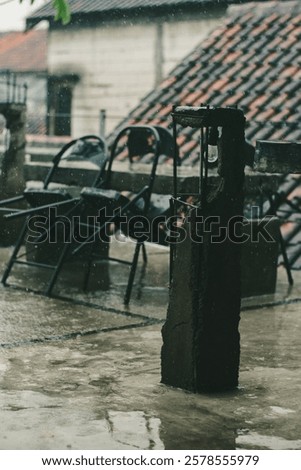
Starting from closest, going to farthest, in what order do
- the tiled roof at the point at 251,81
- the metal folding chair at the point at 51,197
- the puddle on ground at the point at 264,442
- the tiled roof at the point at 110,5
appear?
1. the puddle on ground at the point at 264,442
2. the metal folding chair at the point at 51,197
3. the tiled roof at the point at 251,81
4. the tiled roof at the point at 110,5

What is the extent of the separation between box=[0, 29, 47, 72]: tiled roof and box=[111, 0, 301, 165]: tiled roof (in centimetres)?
1645

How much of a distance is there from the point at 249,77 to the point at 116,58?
611 cm

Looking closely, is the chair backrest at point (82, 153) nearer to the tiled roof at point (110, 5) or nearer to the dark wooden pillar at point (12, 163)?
the dark wooden pillar at point (12, 163)

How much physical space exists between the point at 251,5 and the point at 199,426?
9971mm

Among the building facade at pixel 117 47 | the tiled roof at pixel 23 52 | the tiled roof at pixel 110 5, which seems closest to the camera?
the tiled roof at pixel 110 5

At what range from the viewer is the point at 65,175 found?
812cm

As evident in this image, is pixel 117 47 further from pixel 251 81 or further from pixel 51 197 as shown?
pixel 51 197

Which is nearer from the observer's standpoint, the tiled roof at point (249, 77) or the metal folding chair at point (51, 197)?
the metal folding chair at point (51, 197)

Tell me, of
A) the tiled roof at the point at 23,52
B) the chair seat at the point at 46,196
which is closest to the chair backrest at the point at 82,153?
the chair seat at the point at 46,196

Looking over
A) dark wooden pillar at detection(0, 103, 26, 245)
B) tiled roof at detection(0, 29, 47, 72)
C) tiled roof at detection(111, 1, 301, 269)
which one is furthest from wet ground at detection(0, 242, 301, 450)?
tiled roof at detection(0, 29, 47, 72)

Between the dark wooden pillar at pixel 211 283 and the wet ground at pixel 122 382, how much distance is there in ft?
0.38

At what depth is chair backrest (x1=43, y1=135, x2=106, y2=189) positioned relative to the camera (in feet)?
25.6

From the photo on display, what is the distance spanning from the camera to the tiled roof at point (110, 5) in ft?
50.4

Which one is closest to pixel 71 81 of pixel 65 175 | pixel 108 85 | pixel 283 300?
pixel 108 85
